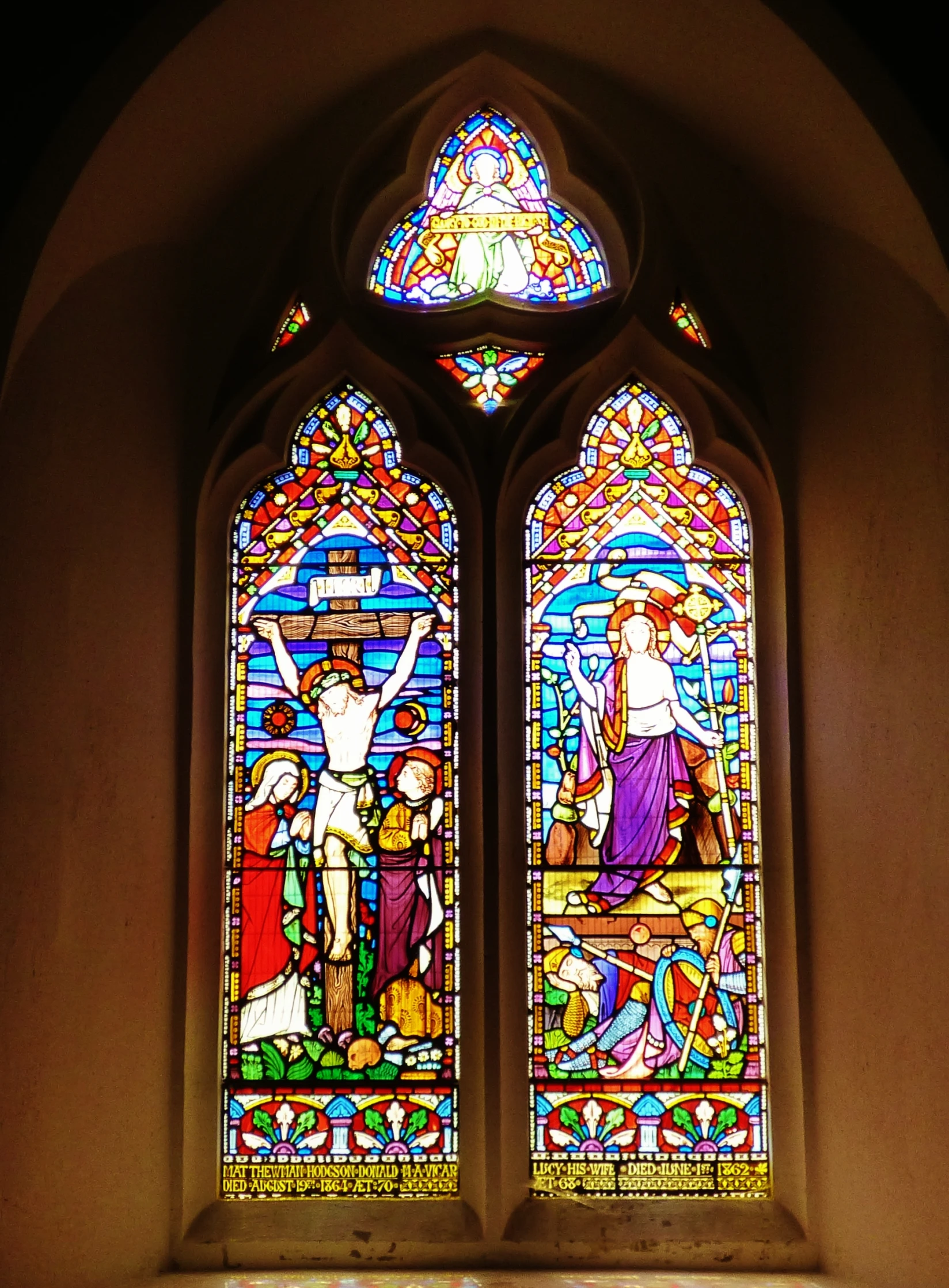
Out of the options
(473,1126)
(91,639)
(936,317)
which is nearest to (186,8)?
(91,639)

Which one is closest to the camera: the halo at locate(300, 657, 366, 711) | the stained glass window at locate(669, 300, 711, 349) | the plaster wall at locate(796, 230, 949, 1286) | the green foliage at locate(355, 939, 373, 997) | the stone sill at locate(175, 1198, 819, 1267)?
the plaster wall at locate(796, 230, 949, 1286)

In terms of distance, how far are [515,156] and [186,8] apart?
1349 mm

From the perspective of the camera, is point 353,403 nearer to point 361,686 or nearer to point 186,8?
point 361,686

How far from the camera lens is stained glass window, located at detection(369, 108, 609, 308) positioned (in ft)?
16.6

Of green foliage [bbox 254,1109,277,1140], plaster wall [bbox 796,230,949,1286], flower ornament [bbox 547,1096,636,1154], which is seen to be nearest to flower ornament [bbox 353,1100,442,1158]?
green foliage [bbox 254,1109,277,1140]

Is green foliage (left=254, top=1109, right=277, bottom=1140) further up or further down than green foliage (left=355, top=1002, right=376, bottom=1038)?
further down

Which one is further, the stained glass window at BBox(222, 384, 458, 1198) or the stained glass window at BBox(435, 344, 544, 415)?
the stained glass window at BBox(435, 344, 544, 415)

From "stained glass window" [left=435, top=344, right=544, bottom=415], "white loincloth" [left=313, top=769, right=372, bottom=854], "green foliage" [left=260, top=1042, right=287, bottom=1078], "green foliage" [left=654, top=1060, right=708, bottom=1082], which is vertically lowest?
"green foliage" [left=654, top=1060, right=708, bottom=1082]

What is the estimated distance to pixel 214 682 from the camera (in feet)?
15.5

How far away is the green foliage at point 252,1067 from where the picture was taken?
4535 millimetres

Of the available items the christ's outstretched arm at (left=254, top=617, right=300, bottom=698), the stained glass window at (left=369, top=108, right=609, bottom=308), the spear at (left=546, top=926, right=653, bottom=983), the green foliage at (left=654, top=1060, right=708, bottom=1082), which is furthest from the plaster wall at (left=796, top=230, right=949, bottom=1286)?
the christ's outstretched arm at (left=254, top=617, right=300, bottom=698)

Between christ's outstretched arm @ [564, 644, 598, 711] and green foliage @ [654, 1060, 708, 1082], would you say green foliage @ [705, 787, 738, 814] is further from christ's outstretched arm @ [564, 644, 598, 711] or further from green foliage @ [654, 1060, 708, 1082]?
green foliage @ [654, 1060, 708, 1082]

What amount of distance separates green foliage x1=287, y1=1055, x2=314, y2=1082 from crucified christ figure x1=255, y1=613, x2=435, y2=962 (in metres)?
0.28

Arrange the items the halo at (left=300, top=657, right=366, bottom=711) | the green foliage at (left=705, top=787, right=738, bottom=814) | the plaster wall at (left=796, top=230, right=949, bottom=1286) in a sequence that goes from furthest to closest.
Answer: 1. the halo at (left=300, top=657, right=366, bottom=711)
2. the green foliage at (left=705, top=787, right=738, bottom=814)
3. the plaster wall at (left=796, top=230, right=949, bottom=1286)
